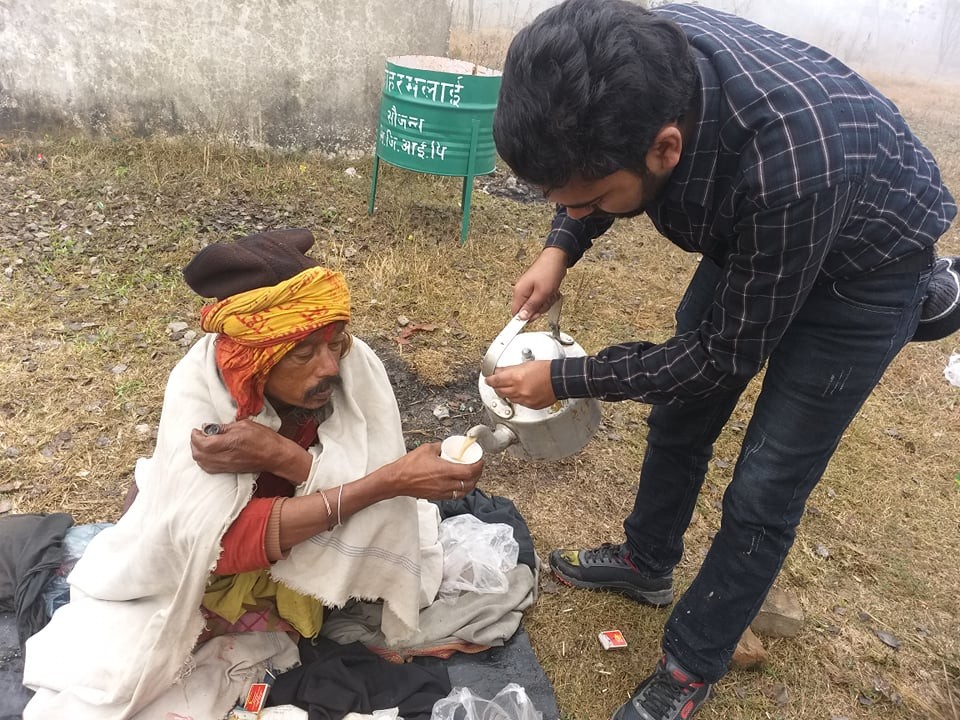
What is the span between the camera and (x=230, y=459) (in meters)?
1.77

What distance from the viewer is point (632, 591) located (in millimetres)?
2801

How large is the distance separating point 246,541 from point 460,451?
0.64 metres

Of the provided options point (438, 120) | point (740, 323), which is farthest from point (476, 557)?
point (438, 120)

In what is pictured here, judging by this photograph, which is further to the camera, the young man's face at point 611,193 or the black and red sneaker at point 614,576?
the black and red sneaker at point 614,576

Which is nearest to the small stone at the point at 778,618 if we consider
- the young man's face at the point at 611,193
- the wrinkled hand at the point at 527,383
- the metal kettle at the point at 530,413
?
the metal kettle at the point at 530,413

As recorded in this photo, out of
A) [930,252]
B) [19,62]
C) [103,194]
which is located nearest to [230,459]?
[930,252]

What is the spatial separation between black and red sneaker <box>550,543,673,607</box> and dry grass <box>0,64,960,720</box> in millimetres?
70

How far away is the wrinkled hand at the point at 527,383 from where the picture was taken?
6.15 feet

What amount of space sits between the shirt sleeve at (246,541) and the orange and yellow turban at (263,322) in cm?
27

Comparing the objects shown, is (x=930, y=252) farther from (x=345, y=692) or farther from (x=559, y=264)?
(x=345, y=692)

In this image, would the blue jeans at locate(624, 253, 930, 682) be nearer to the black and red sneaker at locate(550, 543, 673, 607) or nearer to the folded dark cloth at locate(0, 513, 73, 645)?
the black and red sneaker at locate(550, 543, 673, 607)

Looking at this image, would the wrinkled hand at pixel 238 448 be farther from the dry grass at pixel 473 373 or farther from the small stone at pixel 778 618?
the small stone at pixel 778 618

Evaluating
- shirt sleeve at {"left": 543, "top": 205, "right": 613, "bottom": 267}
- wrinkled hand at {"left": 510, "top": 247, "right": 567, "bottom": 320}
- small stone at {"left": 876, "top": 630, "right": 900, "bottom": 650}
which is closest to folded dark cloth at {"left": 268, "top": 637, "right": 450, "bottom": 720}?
wrinkled hand at {"left": 510, "top": 247, "right": 567, "bottom": 320}

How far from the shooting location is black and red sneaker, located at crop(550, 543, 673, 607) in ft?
9.12
